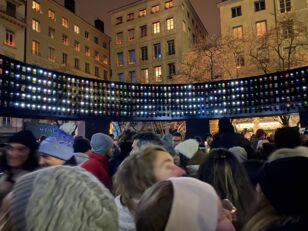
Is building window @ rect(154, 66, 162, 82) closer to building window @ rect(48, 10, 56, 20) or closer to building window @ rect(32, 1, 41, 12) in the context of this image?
building window @ rect(48, 10, 56, 20)

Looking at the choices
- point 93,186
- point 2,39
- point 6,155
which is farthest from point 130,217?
point 2,39

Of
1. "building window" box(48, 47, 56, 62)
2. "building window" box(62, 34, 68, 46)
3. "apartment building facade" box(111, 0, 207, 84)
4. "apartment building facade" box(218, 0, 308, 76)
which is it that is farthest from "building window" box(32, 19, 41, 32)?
"apartment building facade" box(218, 0, 308, 76)

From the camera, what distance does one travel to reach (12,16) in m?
33.4

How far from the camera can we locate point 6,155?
3.88 metres

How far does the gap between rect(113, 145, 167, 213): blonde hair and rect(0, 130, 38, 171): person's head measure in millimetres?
1835

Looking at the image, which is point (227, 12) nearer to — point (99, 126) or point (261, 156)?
point (99, 126)

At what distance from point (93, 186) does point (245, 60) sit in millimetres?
32694

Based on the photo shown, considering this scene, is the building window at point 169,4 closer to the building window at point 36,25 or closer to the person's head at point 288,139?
the building window at point 36,25

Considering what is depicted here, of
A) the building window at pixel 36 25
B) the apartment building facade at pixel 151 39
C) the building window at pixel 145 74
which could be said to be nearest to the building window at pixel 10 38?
the building window at pixel 36 25

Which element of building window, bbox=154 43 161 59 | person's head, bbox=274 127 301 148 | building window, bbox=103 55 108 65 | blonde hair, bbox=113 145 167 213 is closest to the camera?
blonde hair, bbox=113 145 167 213

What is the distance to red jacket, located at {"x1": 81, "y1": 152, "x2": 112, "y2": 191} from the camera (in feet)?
14.0

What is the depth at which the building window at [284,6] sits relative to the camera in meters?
34.6

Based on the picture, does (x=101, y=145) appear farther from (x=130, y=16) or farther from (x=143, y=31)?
(x=130, y=16)

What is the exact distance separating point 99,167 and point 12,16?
34.5 metres
